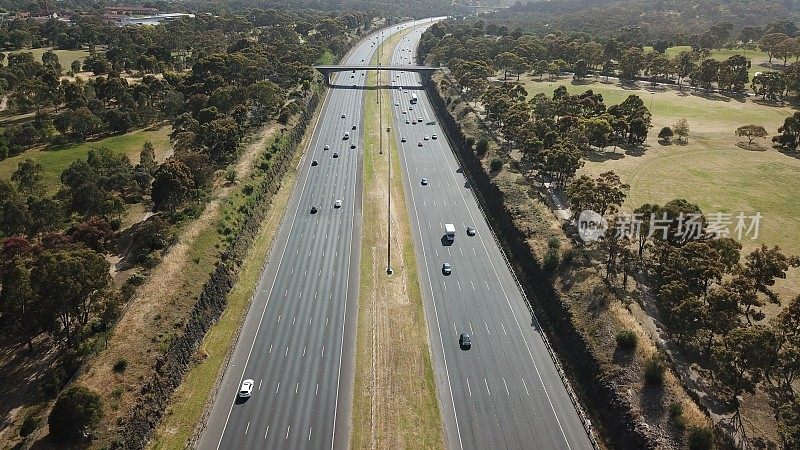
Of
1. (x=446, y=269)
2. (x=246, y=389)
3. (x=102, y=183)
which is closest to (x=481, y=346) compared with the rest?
(x=446, y=269)

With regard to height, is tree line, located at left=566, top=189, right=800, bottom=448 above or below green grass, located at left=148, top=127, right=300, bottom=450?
above

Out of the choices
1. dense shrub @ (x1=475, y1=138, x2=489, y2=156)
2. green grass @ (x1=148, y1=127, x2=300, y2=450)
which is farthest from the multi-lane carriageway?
dense shrub @ (x1=475, y1=138, x2=489, y2=156)

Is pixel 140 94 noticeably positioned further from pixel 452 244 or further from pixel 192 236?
pixel 452 244

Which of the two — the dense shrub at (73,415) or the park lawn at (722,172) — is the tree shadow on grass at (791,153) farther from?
the dense shrub at (73,415)

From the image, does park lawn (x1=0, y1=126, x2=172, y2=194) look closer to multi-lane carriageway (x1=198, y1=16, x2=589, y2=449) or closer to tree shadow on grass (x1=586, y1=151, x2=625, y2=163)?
multi-lane carriageway (x1=198, y1=16, x2=589, y2=449)

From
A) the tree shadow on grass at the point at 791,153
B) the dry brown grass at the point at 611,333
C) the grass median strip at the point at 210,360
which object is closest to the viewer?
the dry brown grass at the point at 611,333

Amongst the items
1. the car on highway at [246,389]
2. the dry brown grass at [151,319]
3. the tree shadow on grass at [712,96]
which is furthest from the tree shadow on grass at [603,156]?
the car on highway at [246,389]

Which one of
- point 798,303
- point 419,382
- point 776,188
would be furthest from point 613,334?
point 776,188
